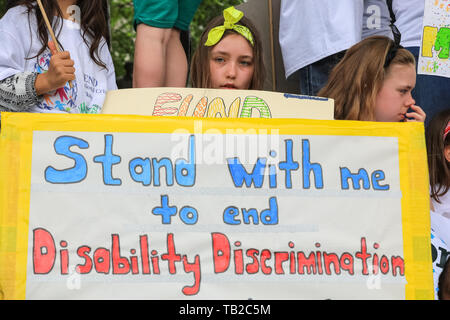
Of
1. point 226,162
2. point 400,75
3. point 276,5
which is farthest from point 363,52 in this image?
point 226,162

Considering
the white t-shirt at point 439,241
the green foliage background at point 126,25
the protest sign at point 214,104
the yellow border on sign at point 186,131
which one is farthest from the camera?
the green foliage background at point 126,25

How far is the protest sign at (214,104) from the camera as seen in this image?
230cm

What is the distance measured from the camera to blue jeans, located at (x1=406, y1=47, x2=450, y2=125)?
3.49m

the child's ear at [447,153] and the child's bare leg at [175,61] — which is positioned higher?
the child's bare leg at [175,61]

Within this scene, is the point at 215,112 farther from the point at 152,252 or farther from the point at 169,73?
the point at 169,73

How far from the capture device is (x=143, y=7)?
310 centimetres

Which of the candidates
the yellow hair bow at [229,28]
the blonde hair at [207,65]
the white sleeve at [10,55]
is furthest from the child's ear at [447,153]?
the white sleeve at [10,55]

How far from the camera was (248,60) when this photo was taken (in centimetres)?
324

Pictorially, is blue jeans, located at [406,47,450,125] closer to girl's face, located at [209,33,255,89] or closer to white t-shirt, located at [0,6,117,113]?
girl's face, located at [209,33,255,89]

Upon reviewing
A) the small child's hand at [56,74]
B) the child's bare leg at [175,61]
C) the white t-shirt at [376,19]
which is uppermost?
the white t-shirt at [376,19]

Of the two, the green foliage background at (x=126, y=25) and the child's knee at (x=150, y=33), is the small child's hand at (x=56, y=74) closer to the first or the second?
the child's knee at (x=150, y=33)

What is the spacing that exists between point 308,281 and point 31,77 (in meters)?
1.27

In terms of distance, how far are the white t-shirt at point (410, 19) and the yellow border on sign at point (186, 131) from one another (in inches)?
55.1

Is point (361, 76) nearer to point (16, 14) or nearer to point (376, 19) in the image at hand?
point (376, 19)
